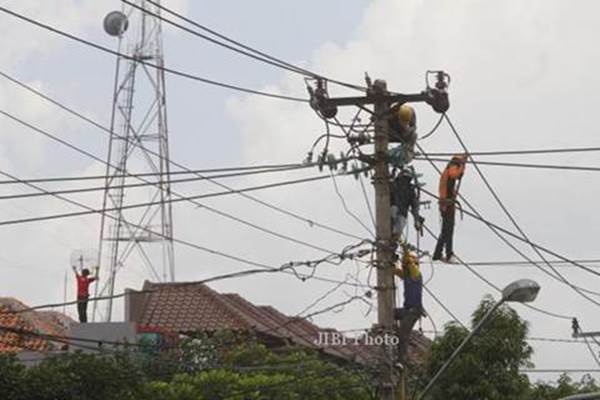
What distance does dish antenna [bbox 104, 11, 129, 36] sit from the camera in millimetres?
41062

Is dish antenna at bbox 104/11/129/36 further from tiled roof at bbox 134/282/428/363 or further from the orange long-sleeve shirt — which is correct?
the orange long-sleeve shirt

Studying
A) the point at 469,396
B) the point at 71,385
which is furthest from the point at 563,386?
the point at 71,385

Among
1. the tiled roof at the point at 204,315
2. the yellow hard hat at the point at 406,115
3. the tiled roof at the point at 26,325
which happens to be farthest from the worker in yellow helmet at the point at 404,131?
the tiled roof at the point at 204,315

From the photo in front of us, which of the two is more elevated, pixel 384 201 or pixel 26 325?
pixel 26 325

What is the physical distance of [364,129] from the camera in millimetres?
22234

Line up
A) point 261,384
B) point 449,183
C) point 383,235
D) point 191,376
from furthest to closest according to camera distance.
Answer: point 191,376 < point 261,384 < point 449,183 < point 383,235

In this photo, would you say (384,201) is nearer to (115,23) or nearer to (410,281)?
(410,281)

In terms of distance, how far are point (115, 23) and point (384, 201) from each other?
21.2m

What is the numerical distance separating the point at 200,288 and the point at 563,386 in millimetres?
17489

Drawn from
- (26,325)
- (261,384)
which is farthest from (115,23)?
(261,384)

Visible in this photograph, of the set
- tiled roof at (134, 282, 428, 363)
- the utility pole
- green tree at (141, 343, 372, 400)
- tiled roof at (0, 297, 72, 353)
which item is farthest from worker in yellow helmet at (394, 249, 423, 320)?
tiled roof at (134, 282, 428, 363)

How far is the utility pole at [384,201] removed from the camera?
2125 cm

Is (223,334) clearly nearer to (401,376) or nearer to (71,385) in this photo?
(71,385)

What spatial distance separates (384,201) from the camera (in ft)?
70.5
